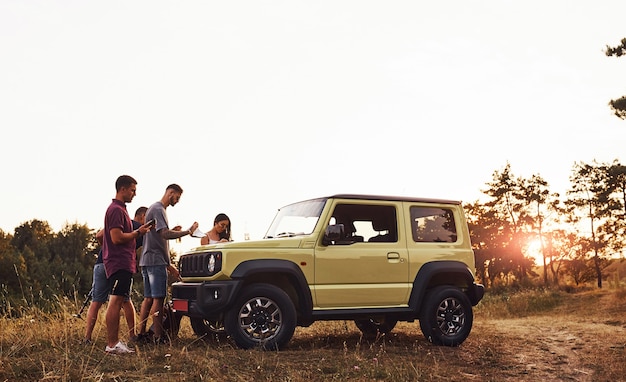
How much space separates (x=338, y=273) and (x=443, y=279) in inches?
72.9

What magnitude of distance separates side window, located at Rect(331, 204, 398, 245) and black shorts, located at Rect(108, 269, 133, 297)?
271 cm

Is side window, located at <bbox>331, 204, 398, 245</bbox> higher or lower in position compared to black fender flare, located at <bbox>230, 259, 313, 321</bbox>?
higher

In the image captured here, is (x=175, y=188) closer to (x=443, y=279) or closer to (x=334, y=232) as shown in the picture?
(x=334, y=232)

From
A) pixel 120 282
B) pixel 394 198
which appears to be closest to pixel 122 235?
pixel 120 282

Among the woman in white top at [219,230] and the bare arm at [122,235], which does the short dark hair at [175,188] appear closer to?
the woman in white top at [219,230]

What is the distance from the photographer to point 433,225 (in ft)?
31.1

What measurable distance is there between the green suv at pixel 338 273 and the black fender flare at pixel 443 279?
0.04ft

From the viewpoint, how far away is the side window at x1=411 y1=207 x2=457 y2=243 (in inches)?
360

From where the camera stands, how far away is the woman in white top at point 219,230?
30.9 ft

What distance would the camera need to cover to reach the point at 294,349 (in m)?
8.20

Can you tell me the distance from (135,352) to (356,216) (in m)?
3.31

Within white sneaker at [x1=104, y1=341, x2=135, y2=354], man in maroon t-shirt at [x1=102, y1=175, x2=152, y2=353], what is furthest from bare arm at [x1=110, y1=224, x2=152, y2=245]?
white sneaker at [x1=104, y1=341, x2=135, y2=354]

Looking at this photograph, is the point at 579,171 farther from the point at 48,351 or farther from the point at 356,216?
the point at 48,351

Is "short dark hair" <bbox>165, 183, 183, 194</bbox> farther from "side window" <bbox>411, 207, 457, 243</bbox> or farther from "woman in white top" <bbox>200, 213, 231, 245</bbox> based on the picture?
"side window" <bbox>411, 207, 457, 243</bbox>
